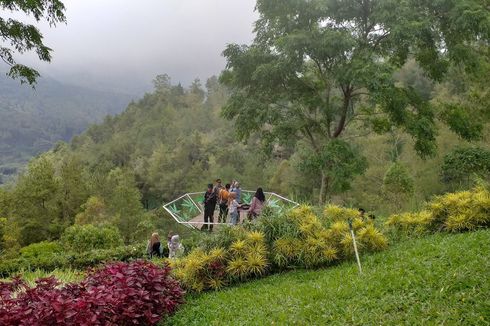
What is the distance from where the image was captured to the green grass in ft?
15.5

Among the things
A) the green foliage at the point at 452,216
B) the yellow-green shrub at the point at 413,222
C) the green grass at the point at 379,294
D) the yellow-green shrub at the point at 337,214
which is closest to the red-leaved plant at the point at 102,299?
the green grass at the point at 379,294

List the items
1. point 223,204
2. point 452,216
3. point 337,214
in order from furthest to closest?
point 223,204, point 337,214, point 452,216

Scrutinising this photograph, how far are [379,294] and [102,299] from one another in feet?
11.5

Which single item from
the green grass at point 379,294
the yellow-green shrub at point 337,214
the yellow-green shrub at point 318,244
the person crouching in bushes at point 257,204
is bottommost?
the green grass at point 379,294

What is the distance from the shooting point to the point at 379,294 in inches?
216

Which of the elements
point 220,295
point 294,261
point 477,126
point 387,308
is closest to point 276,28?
point 477,126

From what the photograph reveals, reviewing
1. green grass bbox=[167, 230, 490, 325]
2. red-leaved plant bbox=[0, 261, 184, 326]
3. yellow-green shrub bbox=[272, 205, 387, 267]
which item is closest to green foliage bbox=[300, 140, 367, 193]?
yellow-green shrub bbox=[272, 205, 387, 267]

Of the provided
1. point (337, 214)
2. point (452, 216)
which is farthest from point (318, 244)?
point (452, 216)

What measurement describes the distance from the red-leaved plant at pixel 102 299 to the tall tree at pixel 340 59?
7780 mm

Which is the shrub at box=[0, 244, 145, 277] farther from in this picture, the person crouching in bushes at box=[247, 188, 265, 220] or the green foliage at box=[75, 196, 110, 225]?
the green foliage at box=[75, 196, 110, 225]

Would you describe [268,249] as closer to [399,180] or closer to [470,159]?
[470,159]

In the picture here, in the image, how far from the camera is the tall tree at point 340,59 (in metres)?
12.1

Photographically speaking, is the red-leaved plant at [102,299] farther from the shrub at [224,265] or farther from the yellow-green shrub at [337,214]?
the yellow-green shrub at [337,214]

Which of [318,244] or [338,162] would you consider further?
[338,162]
